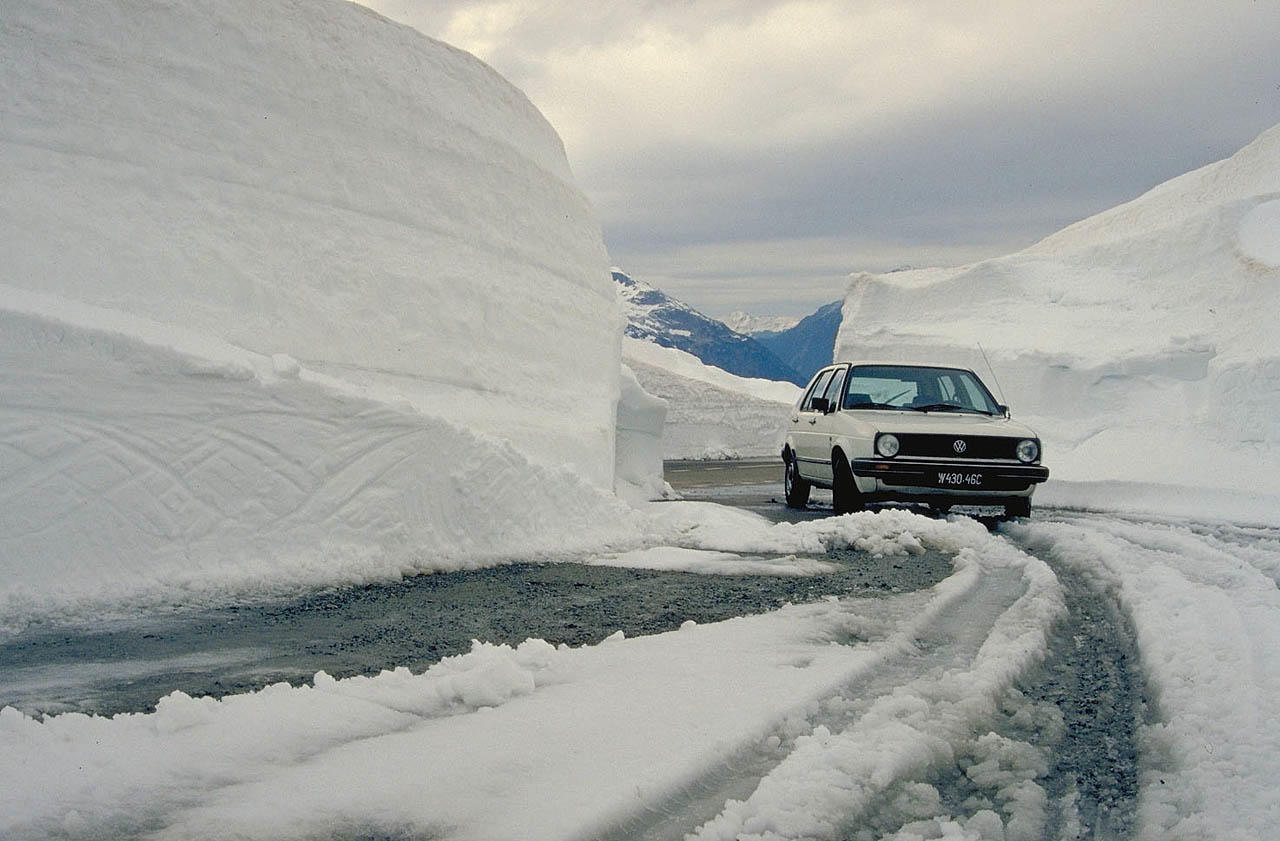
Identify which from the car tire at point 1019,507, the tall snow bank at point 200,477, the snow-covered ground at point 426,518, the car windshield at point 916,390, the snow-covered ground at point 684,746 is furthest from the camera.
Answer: the car windshield at point 916,390

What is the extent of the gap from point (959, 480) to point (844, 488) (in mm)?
1201

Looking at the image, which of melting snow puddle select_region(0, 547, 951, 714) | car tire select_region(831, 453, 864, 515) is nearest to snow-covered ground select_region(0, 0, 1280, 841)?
melting snow puddle select_region(0, 547, 951, 714)

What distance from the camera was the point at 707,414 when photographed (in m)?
39.6

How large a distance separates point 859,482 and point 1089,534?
88.7 inches

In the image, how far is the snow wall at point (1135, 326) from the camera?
17.9 metres

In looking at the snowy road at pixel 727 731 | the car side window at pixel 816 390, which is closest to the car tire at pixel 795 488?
the car side window at pixel 816 390

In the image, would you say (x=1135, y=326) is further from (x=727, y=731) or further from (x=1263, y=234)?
(x=727, y=731)

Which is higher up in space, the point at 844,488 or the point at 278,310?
the point at 278,310

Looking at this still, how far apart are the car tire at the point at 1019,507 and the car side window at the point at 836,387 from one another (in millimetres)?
2102

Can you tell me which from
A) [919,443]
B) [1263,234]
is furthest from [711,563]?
[1263,234]

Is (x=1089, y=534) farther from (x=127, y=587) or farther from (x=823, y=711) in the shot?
(x=127, y=587)

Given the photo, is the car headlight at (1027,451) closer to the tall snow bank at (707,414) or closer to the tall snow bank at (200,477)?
the tall snow bank at (200,477)

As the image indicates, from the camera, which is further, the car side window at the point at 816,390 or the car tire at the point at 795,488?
the car tire at the point at 795,488

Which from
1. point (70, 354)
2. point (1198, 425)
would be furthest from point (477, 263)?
point (1198, 425)
